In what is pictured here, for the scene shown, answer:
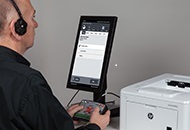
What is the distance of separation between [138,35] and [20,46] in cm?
105

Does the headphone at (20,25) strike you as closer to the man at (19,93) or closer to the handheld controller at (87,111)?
the man at (19,93)

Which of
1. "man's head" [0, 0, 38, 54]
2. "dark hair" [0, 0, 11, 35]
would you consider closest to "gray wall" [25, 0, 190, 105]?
"man's head" [0, 0, 38, 54]

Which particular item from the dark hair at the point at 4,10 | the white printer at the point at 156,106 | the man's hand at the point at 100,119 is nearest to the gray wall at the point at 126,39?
the white printer at the point at 156,106

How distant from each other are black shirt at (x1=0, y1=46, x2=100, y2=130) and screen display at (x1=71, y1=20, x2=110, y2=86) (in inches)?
25.0

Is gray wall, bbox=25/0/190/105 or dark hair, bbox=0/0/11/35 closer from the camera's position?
dark hair, bbox=0/0/11/35

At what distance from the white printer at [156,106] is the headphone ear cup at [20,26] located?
56 cm

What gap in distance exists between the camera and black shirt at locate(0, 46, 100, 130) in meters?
1.10

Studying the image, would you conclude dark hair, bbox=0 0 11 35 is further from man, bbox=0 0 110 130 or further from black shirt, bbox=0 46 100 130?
black shirt, bbox=0 46 100 130

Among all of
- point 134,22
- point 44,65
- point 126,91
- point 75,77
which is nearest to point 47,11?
point 44,65

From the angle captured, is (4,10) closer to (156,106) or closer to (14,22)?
(14,22)

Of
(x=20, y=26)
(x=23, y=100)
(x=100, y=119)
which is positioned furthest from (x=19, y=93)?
(x=100, y=119)

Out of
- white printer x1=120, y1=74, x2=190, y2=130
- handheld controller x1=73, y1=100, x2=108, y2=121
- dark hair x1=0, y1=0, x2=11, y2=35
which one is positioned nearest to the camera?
dark hair x1=0, y1=0, x2=11, y2=35

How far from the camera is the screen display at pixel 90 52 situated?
176 centimetres

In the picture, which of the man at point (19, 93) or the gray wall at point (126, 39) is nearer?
the man at point (19, 93)
